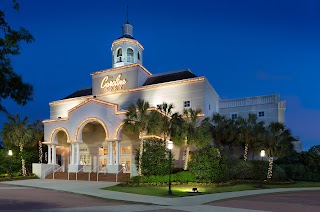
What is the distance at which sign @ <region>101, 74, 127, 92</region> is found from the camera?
4122 centimetres

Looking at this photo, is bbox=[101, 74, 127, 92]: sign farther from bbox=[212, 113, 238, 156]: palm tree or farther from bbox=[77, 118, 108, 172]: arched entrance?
bbox=[212, 113, 238, 156]: palm tree

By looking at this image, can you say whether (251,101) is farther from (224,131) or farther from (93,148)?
(93,148)

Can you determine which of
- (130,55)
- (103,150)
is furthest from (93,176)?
(130,55)

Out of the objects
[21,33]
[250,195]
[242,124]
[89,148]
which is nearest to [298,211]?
[250,195]

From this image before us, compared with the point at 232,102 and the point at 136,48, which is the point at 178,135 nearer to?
the point at 232,102

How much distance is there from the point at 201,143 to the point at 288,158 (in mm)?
13936

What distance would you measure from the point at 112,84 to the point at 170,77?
8848mm

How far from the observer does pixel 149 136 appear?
2786cm

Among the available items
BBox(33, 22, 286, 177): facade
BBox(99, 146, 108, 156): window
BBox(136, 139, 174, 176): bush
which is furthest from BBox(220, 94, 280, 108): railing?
BBox(99, 146, 108, 156): window

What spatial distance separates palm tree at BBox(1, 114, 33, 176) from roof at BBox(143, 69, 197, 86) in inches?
671

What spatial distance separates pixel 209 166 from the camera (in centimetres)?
2473

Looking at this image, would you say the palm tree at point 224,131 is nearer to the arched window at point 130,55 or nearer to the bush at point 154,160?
the bush at point 154,160

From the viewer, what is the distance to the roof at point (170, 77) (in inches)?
1526

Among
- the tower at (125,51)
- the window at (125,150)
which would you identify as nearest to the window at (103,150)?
the window at (125,150)
